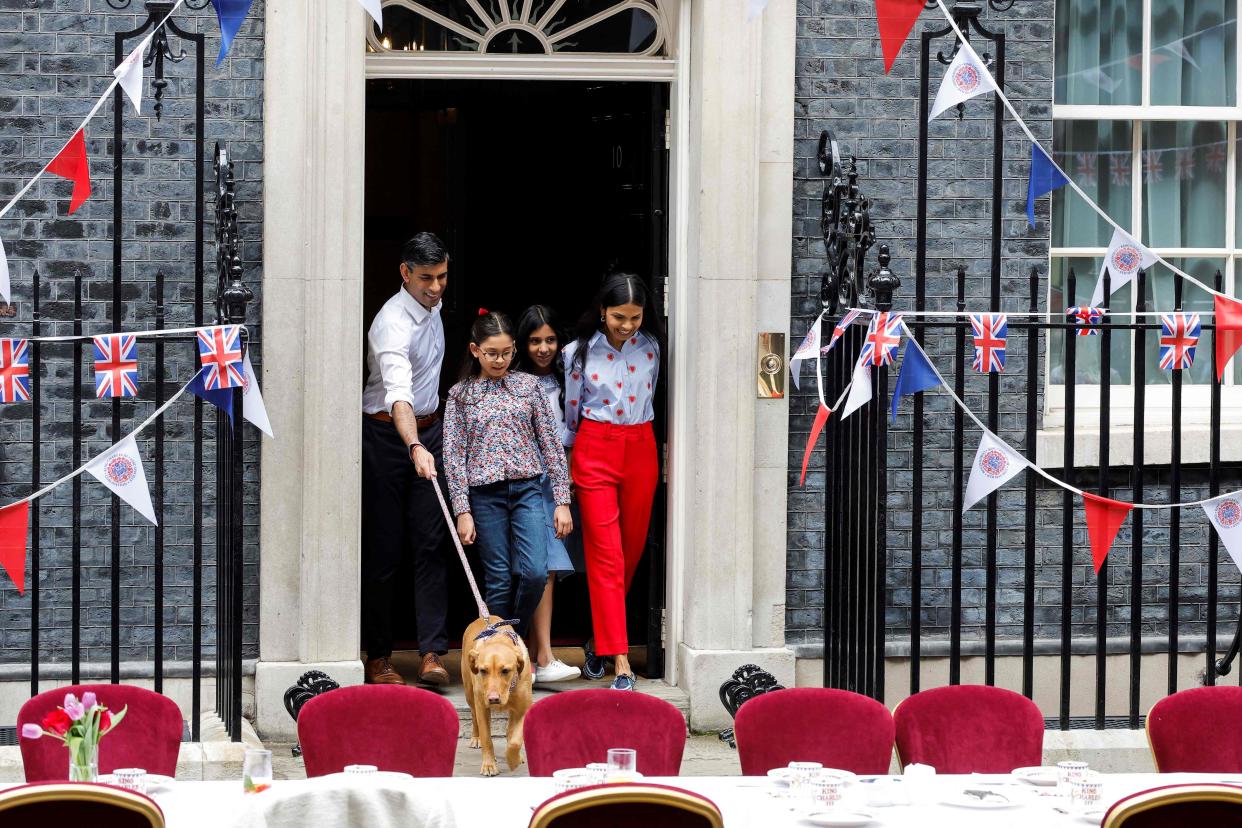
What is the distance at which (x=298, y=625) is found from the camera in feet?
24.4

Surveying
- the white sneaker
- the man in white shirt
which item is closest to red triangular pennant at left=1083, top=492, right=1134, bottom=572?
the white sneaker

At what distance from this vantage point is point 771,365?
7590mm

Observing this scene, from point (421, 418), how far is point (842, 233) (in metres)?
2.01

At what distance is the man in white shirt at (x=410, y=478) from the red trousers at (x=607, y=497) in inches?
24.9

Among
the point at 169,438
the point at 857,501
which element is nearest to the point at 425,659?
the point at 169,438

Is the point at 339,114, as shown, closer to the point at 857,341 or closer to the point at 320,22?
the point at 320,22

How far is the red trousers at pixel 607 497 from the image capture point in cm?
770

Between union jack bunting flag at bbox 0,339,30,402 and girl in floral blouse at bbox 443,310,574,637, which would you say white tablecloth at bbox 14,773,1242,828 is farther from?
girl in floral blouse at bbox 443,310,574,637

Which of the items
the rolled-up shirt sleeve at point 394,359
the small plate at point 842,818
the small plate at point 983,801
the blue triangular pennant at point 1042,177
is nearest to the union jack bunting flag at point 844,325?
the blue triangular pennant at point 1042,177

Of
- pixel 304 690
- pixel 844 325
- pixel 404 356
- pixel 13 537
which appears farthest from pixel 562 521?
pixel 13 537

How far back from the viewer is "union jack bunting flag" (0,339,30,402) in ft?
20.6

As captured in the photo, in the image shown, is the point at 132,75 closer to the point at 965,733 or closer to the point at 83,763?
the point at 83,763

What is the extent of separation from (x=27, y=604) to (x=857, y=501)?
3.36m

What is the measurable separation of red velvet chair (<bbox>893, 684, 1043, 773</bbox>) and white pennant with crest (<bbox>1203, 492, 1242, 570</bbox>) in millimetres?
1392
